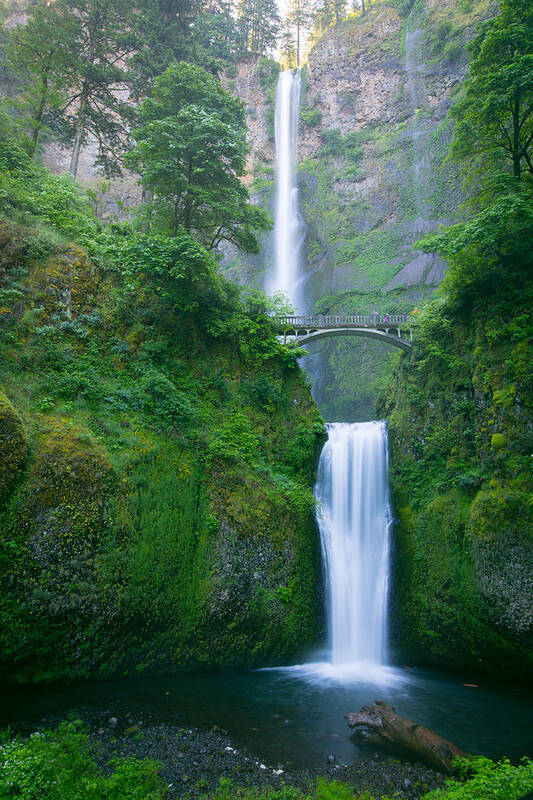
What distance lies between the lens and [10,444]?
7.55m

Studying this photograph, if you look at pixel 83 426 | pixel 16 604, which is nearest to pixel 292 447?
pixel 83 426

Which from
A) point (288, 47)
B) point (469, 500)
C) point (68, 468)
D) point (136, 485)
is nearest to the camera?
point (68, 468)

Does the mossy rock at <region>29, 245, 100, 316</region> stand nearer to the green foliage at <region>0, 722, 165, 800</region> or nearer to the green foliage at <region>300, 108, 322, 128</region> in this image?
the green foliage at <region>0, 722, 165, 800</region>

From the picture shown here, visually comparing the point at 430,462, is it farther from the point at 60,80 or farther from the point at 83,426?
the point at 60,80

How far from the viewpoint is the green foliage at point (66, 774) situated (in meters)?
4.57

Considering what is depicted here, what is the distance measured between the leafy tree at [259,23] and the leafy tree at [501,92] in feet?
132

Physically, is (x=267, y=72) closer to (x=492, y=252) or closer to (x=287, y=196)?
(x=287, y=196)

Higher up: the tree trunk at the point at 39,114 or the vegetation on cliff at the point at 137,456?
the tree trunk at the point at 39,114

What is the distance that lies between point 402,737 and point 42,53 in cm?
2280

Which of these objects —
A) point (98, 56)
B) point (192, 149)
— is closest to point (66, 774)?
point (192, 149)

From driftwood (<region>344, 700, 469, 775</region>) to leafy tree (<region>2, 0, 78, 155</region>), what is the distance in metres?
19.1

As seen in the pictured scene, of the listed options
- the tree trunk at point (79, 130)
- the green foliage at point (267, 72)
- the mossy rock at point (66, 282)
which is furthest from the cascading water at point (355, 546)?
the green foliage at point (267, 72)

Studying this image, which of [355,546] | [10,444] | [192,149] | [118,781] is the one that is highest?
[192,149]

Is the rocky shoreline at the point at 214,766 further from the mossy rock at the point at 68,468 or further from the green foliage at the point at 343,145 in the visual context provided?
the green foliage at the point at 343,145
